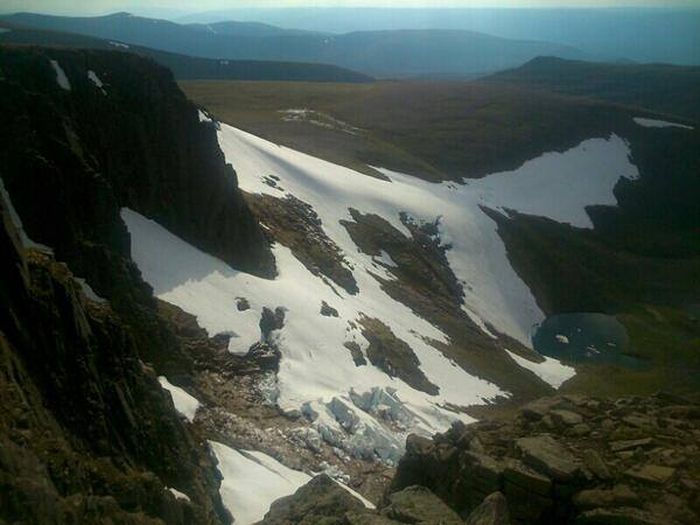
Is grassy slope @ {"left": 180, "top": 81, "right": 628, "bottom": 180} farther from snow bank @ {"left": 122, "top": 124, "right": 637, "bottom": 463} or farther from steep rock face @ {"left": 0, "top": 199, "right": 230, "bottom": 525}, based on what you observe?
steep rock face @ {"left": 0, "top": 199, "right": 230, "bottom": 525}

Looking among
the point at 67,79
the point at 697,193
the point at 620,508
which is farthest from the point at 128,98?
the point at 697,193

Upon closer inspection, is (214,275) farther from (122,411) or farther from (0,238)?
(0,238)

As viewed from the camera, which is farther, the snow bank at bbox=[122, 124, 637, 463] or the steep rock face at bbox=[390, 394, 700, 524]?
the snow bank at bbox=[122, 124, 637, 463]

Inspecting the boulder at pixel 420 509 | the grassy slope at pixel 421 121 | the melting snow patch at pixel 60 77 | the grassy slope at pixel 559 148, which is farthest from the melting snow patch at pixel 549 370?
the melting snow patch at pixel 60 77

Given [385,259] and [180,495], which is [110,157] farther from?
[385,259]

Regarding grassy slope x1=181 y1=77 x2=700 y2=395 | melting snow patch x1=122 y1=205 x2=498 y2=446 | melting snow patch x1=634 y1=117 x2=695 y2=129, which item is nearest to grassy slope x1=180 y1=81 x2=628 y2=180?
grassy slope x1=181 y1=77 x2=700 y2=395
